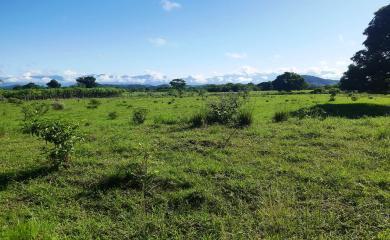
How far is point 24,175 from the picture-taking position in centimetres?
934

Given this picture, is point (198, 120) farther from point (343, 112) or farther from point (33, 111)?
point (33, 111)

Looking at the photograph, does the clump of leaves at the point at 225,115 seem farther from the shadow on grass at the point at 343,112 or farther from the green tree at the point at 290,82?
the green tree at the point at 290,82

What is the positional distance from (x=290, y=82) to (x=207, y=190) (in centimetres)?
11252

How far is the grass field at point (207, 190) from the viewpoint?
6059 millimetres

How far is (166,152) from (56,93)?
235ft

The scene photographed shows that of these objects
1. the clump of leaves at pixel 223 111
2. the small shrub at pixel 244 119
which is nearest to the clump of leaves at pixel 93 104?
the clump of leaves at pixel 223 111

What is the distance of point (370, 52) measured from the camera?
33406mm

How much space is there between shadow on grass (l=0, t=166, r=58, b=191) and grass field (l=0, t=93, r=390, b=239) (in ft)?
0.08

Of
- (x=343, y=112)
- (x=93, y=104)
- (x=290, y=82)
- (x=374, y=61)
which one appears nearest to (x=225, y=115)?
(x=343, y=112)

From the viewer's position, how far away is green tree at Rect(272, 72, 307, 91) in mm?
115688

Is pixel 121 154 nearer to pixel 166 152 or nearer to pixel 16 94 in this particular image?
pixel 166 152

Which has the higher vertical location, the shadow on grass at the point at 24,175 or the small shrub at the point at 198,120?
the small shrub at the point at 198,120

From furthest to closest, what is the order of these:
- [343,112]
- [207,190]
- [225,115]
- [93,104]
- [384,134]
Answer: [93,104]
[343,112]
[225,115]
[384,134]
[207,190]

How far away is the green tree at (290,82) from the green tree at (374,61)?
268 ft
